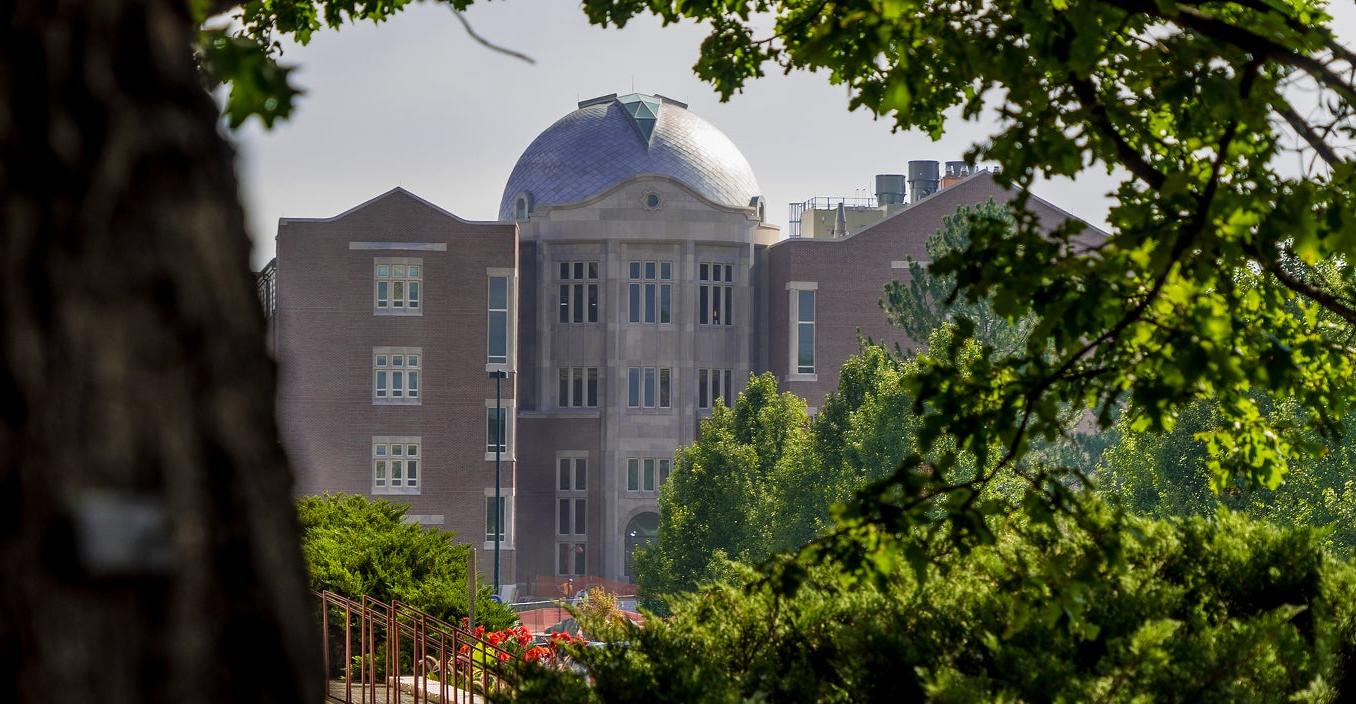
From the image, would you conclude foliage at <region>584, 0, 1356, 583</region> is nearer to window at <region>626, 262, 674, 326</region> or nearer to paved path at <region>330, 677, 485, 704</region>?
paved path at <region>330, 677, 485, 704</region>

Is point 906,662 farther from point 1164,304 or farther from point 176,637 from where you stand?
point 176,637

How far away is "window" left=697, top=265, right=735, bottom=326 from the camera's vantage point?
67.8 m

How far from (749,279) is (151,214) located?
67.0 meters

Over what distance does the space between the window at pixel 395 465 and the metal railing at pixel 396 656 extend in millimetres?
44579

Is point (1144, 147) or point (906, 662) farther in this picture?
point (1144, 147)

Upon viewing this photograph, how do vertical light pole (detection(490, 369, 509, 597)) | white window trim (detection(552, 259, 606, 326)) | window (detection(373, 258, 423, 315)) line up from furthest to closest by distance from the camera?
white window trim (detection(552, 259, 606, 326)) → window (detection(373, 258, 423, 315)) → vertical light pole (detection(490, 369, 509, 597))

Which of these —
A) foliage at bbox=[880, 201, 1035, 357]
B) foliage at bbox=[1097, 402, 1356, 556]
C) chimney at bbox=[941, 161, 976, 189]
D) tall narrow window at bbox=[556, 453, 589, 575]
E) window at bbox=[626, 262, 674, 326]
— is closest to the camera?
foliage at bbox=[1097, 402, 1356, 556]

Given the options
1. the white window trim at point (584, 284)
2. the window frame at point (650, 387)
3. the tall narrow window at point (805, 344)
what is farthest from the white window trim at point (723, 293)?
the white window trim at point (584, 284)

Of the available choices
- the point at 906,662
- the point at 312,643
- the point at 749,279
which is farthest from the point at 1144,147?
the point at 749,279

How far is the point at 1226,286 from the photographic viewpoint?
6.45 metres

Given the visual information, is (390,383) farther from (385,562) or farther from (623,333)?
(385,562)

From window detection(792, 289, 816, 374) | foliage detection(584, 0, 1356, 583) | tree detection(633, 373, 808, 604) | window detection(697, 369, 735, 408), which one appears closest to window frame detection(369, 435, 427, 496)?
window detection(697, 369, 735, 408)

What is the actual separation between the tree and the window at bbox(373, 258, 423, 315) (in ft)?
59.5

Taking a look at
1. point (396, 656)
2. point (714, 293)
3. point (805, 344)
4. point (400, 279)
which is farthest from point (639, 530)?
point (396, 656)
